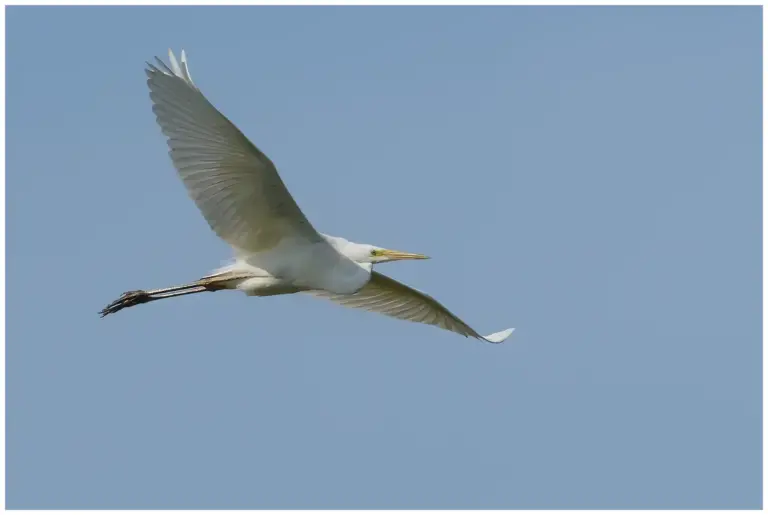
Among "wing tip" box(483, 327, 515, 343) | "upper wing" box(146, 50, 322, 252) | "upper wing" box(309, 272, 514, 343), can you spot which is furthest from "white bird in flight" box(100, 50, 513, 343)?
"wing tip" box(483, 327, 515, 343)

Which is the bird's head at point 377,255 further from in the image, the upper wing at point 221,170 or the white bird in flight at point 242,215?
the upper wing at point 221,170

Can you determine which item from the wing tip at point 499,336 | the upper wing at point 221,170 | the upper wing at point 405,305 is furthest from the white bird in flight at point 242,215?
the wing tip at point 499,336

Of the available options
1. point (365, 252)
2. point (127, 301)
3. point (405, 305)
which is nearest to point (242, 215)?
point (365, 252)

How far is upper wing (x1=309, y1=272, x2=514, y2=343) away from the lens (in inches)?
565

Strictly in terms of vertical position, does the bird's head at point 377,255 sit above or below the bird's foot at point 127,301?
above

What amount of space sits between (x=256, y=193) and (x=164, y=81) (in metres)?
1.30

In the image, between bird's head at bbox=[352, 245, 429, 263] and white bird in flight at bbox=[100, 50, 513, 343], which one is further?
bird's head at bbox=[352, 245, 429, 263]

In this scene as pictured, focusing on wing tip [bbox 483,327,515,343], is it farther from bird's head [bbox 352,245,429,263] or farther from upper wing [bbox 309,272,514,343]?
bird's head [bbox 352,245,429,263]

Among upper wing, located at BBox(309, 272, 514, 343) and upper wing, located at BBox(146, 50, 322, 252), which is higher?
upper wing, located at BBox(146, 50, 322, 252)

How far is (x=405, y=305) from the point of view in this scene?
14539mm

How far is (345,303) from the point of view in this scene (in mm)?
14555

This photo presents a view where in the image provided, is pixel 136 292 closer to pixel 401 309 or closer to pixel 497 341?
pixel 401 309

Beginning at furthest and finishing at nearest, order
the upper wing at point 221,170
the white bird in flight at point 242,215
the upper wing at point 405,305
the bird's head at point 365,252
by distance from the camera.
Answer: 1. the upper wing at point 405,305
2. the bird's head at point 365,252
3. the white bird in flight at point 242,215
4. the upper wing at point 221,170

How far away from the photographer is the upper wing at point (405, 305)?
14352 mm
